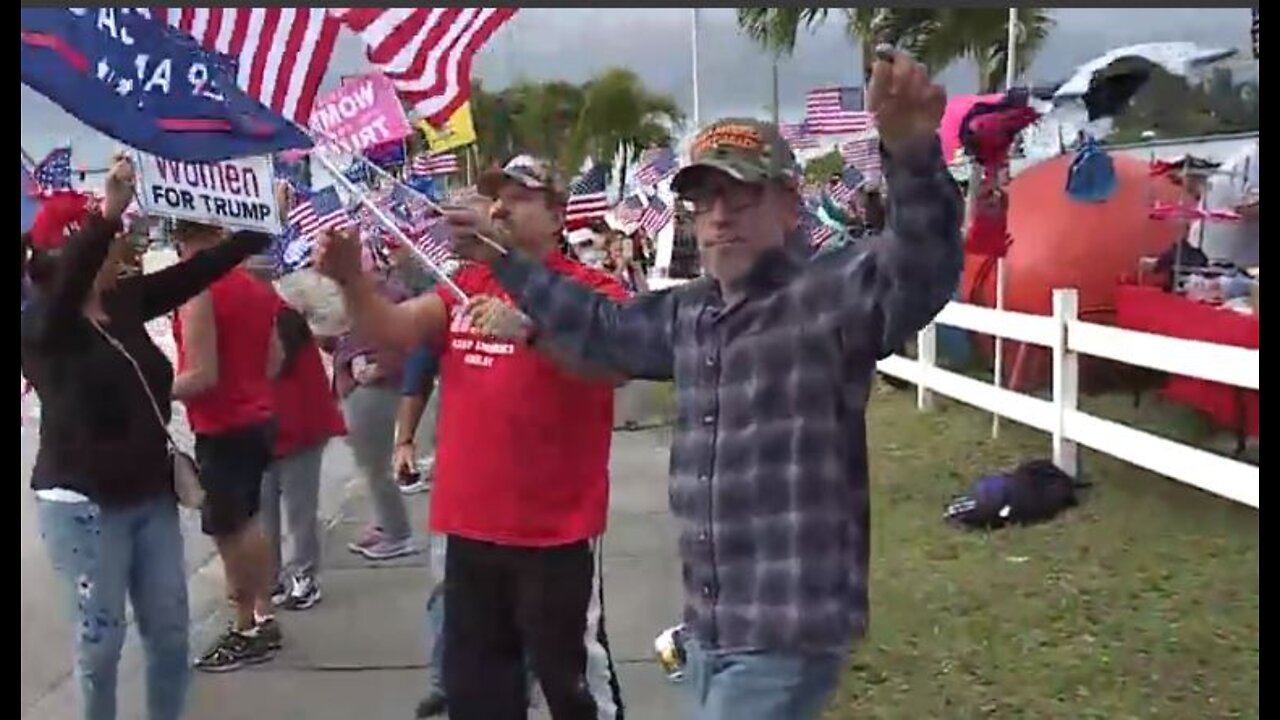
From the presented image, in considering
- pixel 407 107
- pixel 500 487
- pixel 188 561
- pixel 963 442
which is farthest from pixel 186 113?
pixel 963 442

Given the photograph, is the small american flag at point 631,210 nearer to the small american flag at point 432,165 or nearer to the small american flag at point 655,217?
the small american flag at point 655,217

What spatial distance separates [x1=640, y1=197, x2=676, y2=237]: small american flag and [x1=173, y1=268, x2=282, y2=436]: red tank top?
1345cm

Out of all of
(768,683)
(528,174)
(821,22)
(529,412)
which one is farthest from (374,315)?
(821,22)

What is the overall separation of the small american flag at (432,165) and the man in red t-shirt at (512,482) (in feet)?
35.3

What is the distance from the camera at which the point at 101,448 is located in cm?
449

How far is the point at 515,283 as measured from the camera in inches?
145

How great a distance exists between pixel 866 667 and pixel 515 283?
273cm

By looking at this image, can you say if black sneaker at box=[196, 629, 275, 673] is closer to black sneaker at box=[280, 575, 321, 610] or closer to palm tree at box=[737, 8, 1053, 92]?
black sneaker at box=[280, 575, 321, 610]

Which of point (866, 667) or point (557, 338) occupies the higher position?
point (557, 338)

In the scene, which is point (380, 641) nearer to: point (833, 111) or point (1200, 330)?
point (1200, 330)

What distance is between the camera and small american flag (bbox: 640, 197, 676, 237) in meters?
20.0

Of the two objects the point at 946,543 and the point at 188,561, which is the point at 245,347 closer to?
the point at 188,561

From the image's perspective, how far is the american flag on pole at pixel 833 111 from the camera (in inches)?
689

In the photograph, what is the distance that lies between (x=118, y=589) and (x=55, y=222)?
101cm
